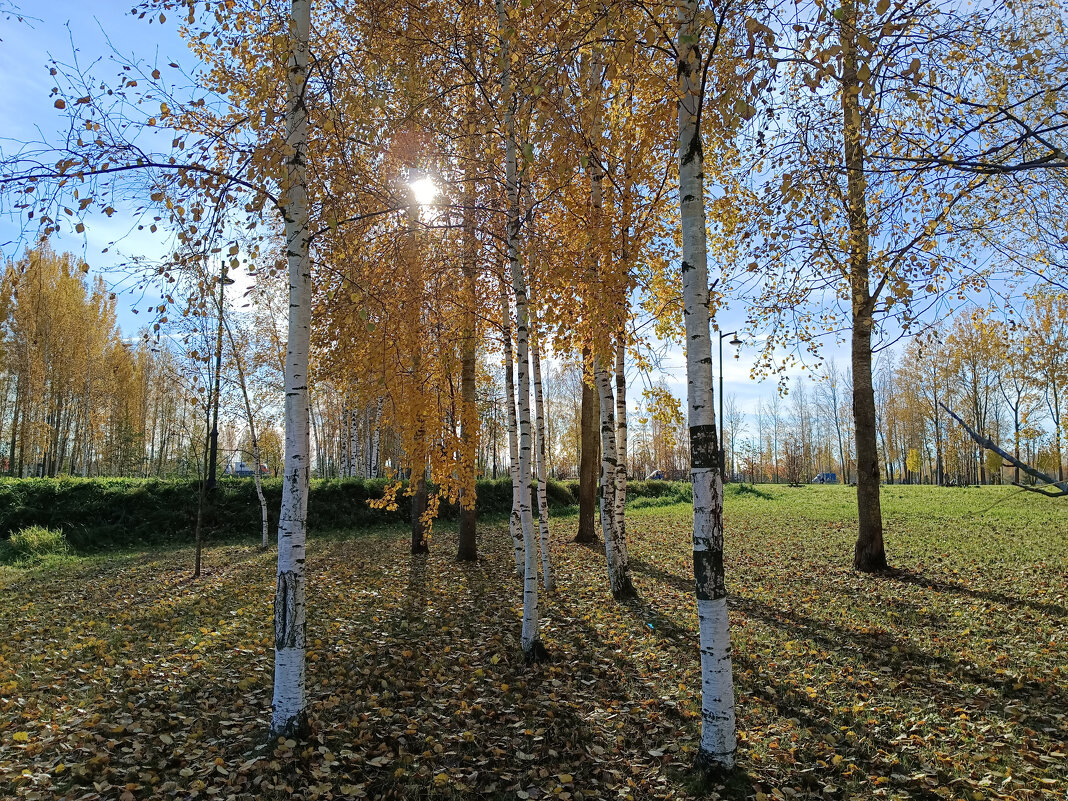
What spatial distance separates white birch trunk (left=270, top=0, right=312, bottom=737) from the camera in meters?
3.94

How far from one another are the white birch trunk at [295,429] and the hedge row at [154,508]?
13704mm

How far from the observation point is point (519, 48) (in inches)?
211

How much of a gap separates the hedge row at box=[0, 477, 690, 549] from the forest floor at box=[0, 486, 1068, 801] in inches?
270

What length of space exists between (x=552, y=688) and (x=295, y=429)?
3365 millimetres

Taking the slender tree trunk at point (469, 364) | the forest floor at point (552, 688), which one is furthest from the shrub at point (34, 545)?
the slender tree trunk at point (469, 364)

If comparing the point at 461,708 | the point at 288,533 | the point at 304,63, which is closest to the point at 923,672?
the point at 461,708

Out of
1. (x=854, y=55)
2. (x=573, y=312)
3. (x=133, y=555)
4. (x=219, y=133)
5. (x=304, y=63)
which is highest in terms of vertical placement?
(x=304, y=63)

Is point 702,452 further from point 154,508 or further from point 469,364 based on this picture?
point 154,508

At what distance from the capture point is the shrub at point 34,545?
12469 millimetres

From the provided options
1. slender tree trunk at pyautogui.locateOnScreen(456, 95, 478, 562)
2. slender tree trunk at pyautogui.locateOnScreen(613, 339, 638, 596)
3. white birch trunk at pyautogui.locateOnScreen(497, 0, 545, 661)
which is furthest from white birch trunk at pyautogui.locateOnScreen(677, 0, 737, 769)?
slender tree trunk at pyautogui.locateOnScreen(613, 339, 638, 596)

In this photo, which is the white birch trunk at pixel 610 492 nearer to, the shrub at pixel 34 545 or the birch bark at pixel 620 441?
the birch bark at pixel 620 441

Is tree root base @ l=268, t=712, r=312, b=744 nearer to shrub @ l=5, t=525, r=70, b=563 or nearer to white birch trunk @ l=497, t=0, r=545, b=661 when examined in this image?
white birch trunk @ l=497, t=0, r=545, b=661

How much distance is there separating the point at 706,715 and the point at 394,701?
2.77 meters

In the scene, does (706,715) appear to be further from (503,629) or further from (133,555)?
(133,555)
